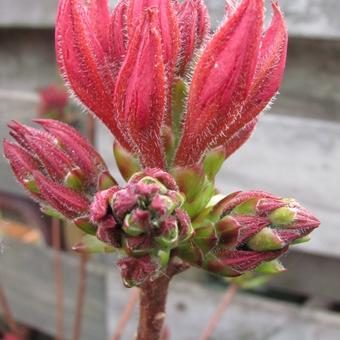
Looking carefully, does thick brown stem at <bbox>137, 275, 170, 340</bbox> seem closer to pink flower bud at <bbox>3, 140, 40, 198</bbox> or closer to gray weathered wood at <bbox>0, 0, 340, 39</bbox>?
pink flower bud at <bbox>3, 140, 40, 198</bbox>

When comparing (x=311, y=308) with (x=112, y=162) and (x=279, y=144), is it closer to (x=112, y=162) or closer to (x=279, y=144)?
(x=279, y=144)

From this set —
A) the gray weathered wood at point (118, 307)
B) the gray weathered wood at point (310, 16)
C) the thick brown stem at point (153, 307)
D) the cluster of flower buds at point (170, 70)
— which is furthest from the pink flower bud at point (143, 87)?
the gray weathered wood at point (118, 307)

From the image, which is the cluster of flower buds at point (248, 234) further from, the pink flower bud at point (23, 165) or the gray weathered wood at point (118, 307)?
the gray weathered wood at point (118, 307)

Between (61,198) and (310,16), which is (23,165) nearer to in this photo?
(61,198)

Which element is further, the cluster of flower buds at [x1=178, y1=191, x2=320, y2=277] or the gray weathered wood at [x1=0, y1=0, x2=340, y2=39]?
the gray weathered wood at [x1=0, y1=0, x2=340, y2=39]

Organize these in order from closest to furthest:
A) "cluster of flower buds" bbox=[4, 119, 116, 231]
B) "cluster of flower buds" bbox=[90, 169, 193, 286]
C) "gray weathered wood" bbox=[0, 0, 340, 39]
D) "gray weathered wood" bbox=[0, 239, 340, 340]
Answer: "cluster of flower buds" bbox=[90, 169, 193, 286] < "cluster of flower buds" bbox=[4, 119, 116, 231] < "gray weathered wood" bbox=[0, 0, 340, 39] < "gray weathered wood" bbox=[0, 239, 340, 340]

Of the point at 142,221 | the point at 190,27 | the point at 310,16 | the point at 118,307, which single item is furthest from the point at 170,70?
the point at 118,307

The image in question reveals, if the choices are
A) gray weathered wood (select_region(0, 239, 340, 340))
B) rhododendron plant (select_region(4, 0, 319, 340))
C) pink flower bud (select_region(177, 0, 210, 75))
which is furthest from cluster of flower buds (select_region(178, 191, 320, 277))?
gray weathered wood (select_region(0, 239, 340, 340))
